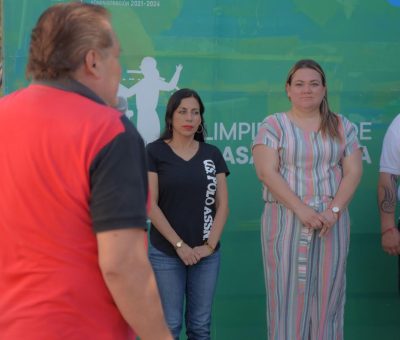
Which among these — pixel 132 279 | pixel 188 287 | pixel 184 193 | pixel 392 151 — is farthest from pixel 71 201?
pixel 392 151

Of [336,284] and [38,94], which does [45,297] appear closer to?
[38,94]

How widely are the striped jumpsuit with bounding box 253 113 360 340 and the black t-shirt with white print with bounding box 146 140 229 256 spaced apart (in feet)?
1.01

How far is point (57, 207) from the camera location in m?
1.43

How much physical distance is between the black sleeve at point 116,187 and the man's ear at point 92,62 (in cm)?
17

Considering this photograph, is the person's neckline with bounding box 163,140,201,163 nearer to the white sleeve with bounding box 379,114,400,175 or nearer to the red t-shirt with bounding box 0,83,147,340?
the white sleeve with bounding box 379,114,400,175

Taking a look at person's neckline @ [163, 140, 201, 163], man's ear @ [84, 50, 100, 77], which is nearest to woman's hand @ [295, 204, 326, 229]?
person's neckline @ [163, 140, 201, 163]

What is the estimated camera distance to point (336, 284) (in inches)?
135

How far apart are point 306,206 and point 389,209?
0.58m

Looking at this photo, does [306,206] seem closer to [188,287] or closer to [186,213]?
[186,213]

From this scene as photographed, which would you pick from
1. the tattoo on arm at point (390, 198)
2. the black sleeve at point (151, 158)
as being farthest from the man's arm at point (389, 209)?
the black sleeve at point (151, 158)

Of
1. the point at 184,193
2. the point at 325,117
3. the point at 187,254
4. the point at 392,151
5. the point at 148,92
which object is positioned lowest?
the point at 187,254

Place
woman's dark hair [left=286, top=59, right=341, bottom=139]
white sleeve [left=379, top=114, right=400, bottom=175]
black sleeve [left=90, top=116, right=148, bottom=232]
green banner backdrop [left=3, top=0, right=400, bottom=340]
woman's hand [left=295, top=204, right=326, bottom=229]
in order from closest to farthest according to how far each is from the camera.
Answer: black sleeve [left=90, top=116, right=148, bottom=232] < woman's hand [left=295, top=204, right=326, bottom=229] < woman's dark hair [left=286, top=59, right=341, bottom=139] < white sleeve [left=379, top=114, right=400, bottom=175] < green banner backdrop [left=3, top=0, right=400, bottom=340]

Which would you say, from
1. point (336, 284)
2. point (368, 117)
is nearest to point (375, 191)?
point (368, 117)

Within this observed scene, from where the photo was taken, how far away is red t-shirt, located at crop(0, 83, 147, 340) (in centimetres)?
142
